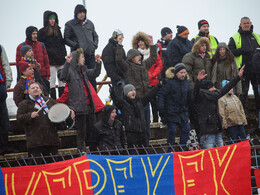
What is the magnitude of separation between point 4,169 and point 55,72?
15.8 feet

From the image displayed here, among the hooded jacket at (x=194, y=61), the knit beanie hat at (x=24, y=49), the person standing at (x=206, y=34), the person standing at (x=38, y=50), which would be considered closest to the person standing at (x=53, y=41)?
A: the person standing at (x=38, y=50)

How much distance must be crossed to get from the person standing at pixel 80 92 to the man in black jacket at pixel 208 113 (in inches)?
78.8

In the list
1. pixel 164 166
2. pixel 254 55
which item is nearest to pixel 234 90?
pixel 254 55

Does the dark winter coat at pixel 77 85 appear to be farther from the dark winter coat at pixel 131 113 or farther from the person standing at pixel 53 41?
the person standing at pixel 53 41

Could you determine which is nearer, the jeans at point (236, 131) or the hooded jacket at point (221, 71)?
the jeans at point (236, 131)

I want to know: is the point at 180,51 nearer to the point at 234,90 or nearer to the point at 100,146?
the point at 234,90

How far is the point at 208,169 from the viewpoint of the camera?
294 inches

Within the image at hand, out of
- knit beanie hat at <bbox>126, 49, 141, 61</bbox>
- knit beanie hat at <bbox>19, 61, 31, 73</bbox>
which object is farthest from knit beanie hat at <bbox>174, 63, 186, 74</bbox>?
knit beanie hat at <bbox>19, 61, 31, 73</bbox>

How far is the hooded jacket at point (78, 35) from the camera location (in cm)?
1137

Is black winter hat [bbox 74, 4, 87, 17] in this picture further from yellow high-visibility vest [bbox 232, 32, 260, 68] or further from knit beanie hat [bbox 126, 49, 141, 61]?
yellow high-visibility vest [bbox 232, 32, 260, 68]

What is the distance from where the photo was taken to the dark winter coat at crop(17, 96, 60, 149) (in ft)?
27.9

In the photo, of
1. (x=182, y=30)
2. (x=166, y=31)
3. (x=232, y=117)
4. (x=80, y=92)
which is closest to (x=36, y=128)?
(x=80, y=92)

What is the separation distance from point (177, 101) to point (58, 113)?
267cm

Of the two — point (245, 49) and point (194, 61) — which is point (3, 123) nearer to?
point (194, 61)
